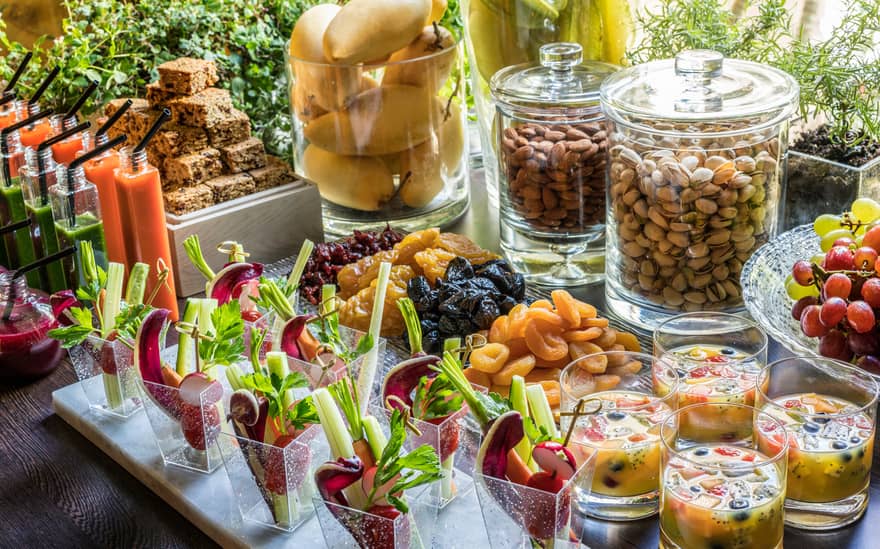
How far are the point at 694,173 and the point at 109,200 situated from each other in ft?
2.50

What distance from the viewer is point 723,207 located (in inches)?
46.4

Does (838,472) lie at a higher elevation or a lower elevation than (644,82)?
lower

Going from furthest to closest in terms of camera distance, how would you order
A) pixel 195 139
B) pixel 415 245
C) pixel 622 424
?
pixel 195 139, pixel 415 245, pixel 622 424

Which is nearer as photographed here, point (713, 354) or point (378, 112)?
point (713, 354)

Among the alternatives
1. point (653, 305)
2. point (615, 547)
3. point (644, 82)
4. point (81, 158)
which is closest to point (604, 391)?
point (615, 547)

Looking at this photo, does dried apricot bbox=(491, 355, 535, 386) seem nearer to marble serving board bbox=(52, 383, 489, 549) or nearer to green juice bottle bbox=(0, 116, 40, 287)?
marble serving board bbox=(52, 383, 489, 549)

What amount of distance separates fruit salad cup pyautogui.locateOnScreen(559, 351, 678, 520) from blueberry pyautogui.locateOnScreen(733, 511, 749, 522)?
0.12 meters

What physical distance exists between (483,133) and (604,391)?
82 centimetres

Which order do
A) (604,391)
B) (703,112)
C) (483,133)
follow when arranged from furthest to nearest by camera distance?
(483,133) < (703,112) < (604,391)

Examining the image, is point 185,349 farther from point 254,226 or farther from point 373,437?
point 254,226

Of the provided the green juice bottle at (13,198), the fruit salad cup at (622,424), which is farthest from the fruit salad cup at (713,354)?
the green juice bottle at (13,198)

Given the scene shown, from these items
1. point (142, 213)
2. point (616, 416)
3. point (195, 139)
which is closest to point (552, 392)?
point (616, 416)

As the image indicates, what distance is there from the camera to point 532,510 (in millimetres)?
785

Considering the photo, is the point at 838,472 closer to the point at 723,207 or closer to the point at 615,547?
the point at 615,547
